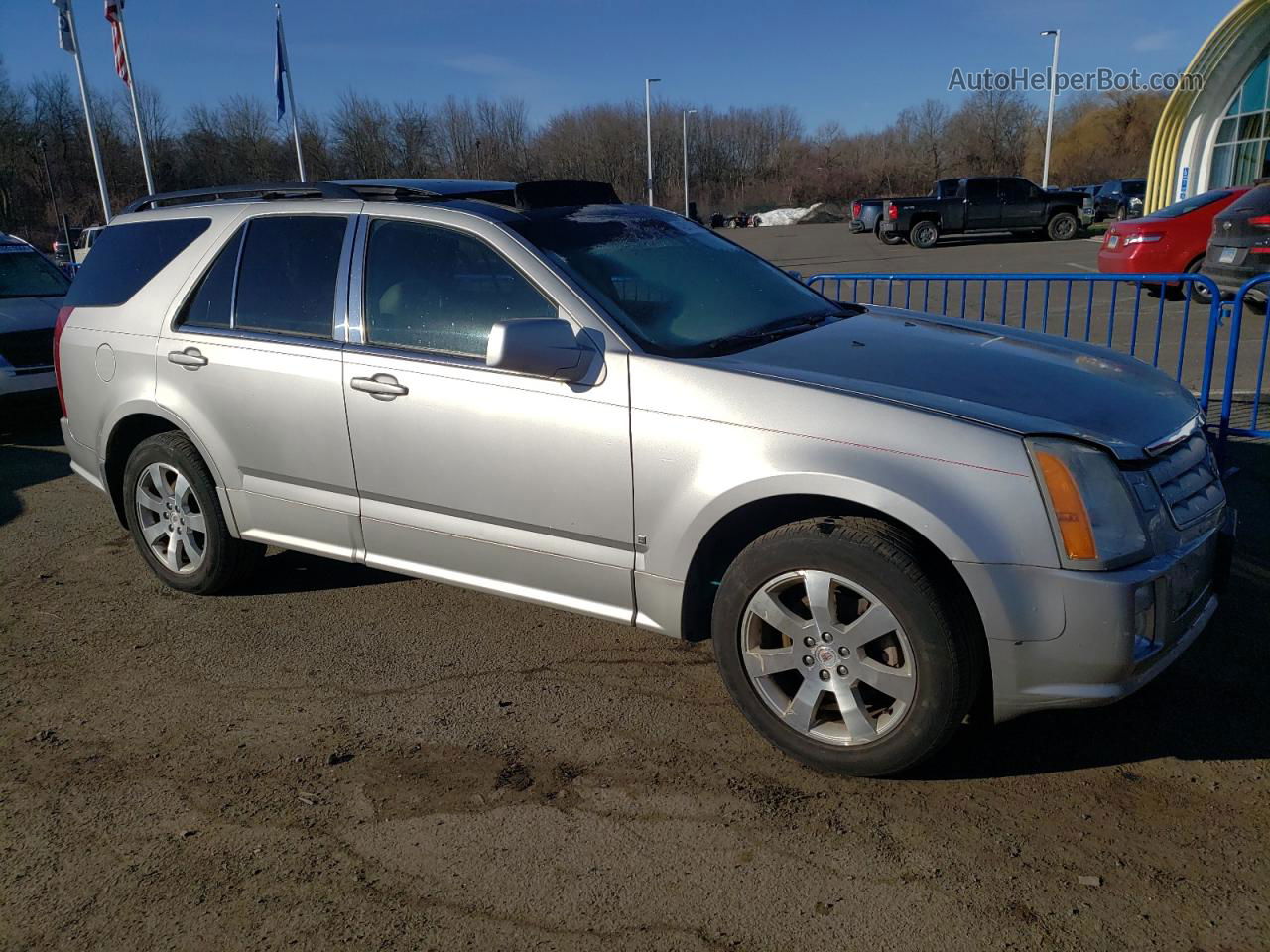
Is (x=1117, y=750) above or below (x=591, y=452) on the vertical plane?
below

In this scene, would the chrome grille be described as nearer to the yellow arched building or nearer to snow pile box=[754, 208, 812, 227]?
the yellow arched building

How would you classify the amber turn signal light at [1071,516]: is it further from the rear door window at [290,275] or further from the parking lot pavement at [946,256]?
the parking lot pavement at [946,256]

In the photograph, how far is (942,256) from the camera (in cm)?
2550

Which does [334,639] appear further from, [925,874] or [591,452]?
[925,874]

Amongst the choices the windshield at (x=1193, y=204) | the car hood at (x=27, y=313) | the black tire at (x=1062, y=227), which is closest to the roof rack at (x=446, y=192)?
the car hood at (x=27, y=313)

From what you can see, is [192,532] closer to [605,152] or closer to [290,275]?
[290,275]

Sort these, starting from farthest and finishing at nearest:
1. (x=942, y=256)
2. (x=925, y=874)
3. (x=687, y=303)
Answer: (x=942, y=256) < (x=687, y=303) < (x=925, y=874)

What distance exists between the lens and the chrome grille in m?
2.98

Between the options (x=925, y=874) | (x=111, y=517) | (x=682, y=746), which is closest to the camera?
(x=925, y=874)

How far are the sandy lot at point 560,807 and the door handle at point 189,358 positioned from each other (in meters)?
1.23

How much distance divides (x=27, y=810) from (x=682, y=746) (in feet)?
7.02

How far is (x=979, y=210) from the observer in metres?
28.7

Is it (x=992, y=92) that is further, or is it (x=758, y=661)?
(x=992, y=92)

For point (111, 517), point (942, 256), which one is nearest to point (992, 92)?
point (942, 256)
